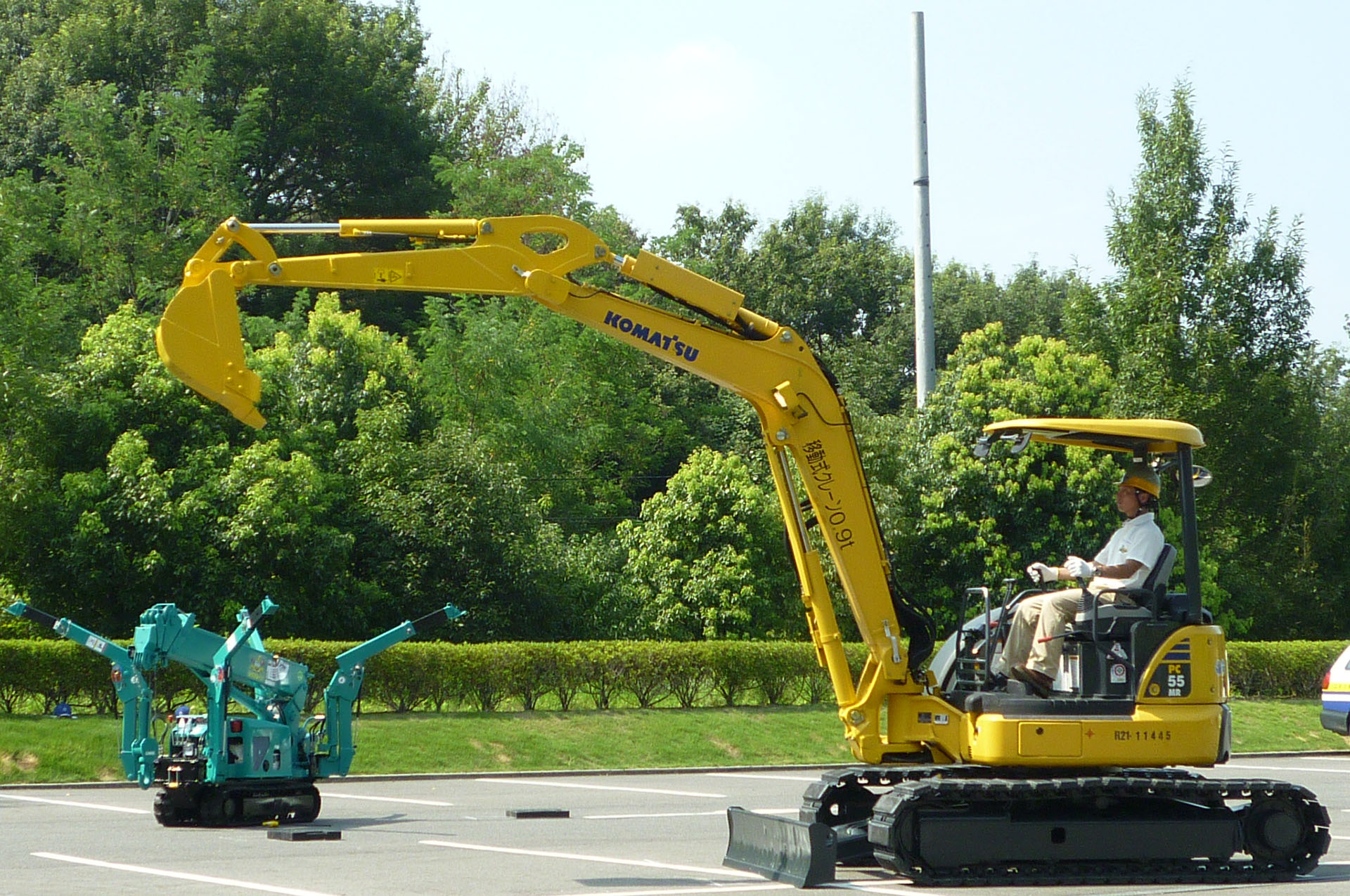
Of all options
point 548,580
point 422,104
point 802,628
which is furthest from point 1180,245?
point 422,104

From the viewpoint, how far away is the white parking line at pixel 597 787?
701 inches

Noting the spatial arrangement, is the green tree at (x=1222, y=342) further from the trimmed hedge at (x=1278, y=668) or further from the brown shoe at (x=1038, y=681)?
the brown shoe at (x=1038, y=681)

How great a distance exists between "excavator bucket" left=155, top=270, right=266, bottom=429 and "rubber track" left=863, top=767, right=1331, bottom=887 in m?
4.81

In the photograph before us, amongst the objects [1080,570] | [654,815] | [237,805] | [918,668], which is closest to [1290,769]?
[654,815]

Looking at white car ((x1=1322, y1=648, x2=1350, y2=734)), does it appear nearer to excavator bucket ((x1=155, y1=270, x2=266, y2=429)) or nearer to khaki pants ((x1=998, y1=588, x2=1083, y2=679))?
khaki pants ((x1=998, y1=588, x2=1083, y2=679))

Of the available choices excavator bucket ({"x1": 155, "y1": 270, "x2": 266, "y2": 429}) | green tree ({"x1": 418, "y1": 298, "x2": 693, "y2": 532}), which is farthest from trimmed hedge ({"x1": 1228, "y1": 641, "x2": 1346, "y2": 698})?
excavator bucket ({"x1": 155, "y1": 270, "x2": 266, "y2": 429})

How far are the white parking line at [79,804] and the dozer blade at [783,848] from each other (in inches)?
277

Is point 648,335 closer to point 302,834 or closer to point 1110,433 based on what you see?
point 1110,433

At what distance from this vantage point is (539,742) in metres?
22.0

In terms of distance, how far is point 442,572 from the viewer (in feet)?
91.2

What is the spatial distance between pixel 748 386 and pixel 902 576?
21.2 metres

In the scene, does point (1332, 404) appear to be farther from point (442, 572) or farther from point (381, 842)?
point (381, 842)

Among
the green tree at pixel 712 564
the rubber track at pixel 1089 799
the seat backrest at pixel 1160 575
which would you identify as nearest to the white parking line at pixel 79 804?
the rubber track at pixel 1089 799

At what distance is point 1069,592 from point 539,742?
12704 millimetres
